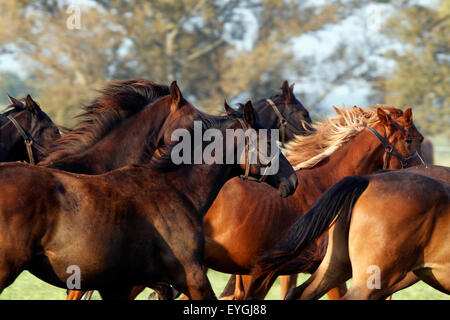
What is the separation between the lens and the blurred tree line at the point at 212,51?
76.0ft

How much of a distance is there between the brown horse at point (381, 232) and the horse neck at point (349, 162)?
4.69 feet

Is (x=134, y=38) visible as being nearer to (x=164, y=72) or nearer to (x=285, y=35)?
(x=164, y=72)

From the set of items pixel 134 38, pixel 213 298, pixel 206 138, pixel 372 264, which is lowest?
pixel 213 298

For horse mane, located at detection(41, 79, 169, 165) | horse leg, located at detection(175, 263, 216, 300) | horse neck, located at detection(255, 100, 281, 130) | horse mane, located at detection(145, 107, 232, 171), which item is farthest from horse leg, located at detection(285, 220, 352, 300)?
horse neck, located at detection(255, 100, 281, 130)

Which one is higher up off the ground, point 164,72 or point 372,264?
point 164,72

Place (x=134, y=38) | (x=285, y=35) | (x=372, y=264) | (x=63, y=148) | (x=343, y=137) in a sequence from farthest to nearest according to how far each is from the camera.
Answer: (x=285, y=35), (x=134, y=38), (x=343, y=137), (x=63, y=148), (x=372, y=264)

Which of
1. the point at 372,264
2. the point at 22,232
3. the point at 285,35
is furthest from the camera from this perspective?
the point at 285,35

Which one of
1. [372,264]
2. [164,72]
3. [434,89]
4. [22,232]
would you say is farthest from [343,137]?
[434,89]

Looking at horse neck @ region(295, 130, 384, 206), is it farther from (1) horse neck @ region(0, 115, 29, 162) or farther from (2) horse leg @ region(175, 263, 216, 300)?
(1) horse neck @ region(0, 115, 29, 162)

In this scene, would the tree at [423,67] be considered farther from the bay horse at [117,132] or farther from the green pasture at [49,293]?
the bay horse at [117,132]

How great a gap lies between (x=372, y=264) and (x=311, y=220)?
0.46 metres

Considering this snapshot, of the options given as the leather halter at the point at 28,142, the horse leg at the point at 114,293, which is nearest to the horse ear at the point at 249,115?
the horse leg at the point at 114,293

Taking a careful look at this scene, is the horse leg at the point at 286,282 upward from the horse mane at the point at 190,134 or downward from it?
downward

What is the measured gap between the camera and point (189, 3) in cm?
2366
